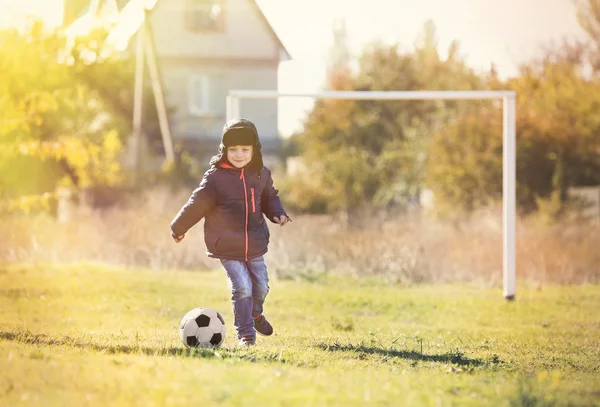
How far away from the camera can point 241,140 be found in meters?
7.75

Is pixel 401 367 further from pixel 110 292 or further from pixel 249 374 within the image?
pixel 110 292

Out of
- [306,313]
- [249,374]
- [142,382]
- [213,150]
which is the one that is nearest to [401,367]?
[249,374]

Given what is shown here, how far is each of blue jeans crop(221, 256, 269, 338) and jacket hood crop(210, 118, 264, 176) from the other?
73 cm

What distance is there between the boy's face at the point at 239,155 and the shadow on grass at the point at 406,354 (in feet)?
5.03

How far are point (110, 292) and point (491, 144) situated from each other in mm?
9284

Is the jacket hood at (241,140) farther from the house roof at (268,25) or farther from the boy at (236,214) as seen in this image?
the house roof at (268,25)

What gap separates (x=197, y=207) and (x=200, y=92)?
72.3ft

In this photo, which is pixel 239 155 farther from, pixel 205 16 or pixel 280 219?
pixel 205 16

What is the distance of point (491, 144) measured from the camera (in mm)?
19438

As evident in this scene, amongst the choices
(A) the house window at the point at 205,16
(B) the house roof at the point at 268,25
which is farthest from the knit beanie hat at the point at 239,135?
(A) the house window at the point at 205,16

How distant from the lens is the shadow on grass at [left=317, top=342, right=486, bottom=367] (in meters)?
7.32

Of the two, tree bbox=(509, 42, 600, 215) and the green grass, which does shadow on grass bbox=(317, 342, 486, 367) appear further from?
tree bbox=(509, 42, 600, 215)

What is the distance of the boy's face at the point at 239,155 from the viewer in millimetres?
7734

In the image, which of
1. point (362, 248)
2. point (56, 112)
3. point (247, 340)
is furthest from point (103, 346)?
point (56, 112)
